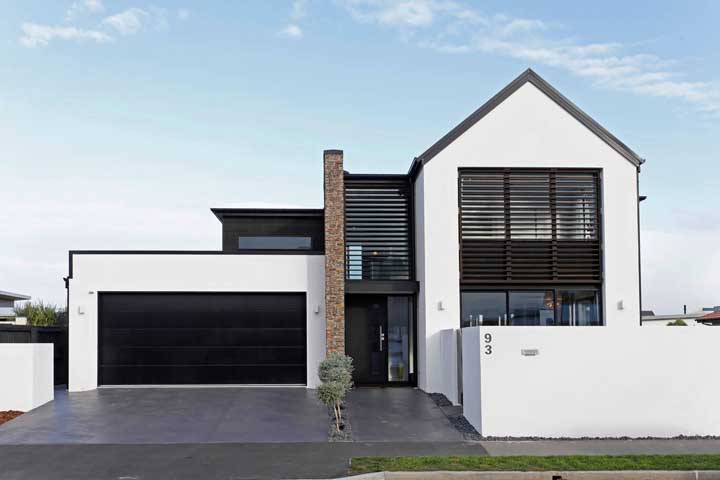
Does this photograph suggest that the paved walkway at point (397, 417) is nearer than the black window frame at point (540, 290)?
Yes

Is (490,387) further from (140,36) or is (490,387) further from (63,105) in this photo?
(63,105)

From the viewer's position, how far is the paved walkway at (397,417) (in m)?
12.3

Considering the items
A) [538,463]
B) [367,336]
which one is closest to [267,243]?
[367,336]

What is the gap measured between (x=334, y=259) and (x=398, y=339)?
8.86 ft

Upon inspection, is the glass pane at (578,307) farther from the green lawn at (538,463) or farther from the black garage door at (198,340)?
the green lawn at (538,463)

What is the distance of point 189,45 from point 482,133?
23.0ft

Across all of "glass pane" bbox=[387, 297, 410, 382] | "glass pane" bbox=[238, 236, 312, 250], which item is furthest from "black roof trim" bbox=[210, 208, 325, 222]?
"glass pane" bbox=[387, 297, 410, 382]

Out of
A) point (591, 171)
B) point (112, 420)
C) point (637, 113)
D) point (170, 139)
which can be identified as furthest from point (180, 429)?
point (637, 113)

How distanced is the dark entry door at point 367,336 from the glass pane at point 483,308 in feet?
7.17

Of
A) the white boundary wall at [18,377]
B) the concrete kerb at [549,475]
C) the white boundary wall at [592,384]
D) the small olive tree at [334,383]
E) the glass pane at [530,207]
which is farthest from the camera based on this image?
the glass pane at [530,207]

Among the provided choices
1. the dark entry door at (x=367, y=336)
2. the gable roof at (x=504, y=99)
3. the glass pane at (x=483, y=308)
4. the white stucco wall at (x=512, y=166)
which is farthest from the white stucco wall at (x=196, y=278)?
the gable roof at (x=504, y=99)

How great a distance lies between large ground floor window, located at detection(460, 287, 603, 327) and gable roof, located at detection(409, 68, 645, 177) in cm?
339

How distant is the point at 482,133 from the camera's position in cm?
1741

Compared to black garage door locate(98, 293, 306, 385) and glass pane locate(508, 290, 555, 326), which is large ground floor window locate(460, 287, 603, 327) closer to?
glass pane locate(508, 290, 555, 326)
